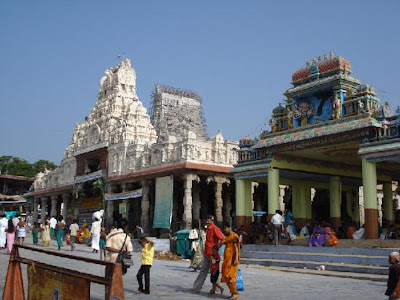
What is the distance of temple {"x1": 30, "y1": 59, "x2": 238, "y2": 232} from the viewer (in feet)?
105

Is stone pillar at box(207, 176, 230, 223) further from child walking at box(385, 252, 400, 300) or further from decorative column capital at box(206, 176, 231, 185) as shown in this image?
child walking at box(385, 252, 400, 300)

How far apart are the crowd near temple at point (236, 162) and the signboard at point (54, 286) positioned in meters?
14.0

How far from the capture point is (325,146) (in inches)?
782

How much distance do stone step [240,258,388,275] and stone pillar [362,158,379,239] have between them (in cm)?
271

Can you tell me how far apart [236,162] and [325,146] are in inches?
501

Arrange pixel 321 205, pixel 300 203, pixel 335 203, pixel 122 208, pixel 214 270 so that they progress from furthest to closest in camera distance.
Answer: pixel 122 208, pixel 321 205, pixel 300 203, pixel 335 203, pixel 214 270

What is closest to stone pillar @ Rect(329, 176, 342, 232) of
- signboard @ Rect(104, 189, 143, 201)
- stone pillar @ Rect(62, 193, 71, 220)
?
signboard @ Rect(104, 189, 143, 201)

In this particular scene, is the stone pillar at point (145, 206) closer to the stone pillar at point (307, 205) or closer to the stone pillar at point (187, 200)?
the stone pillar at point (187, 200)

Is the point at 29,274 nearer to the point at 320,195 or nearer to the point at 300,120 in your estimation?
the point at 300,120

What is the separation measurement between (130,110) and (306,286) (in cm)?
2891

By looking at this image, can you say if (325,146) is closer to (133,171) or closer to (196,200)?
(196,200)

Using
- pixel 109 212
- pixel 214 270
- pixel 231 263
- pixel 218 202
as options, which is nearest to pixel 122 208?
pixel 109 212

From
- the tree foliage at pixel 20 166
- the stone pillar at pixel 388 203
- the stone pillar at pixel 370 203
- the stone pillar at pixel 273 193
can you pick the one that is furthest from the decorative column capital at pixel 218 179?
the tree foliage at pixel 20 166

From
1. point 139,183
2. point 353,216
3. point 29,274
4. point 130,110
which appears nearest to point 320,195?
point 353,216
